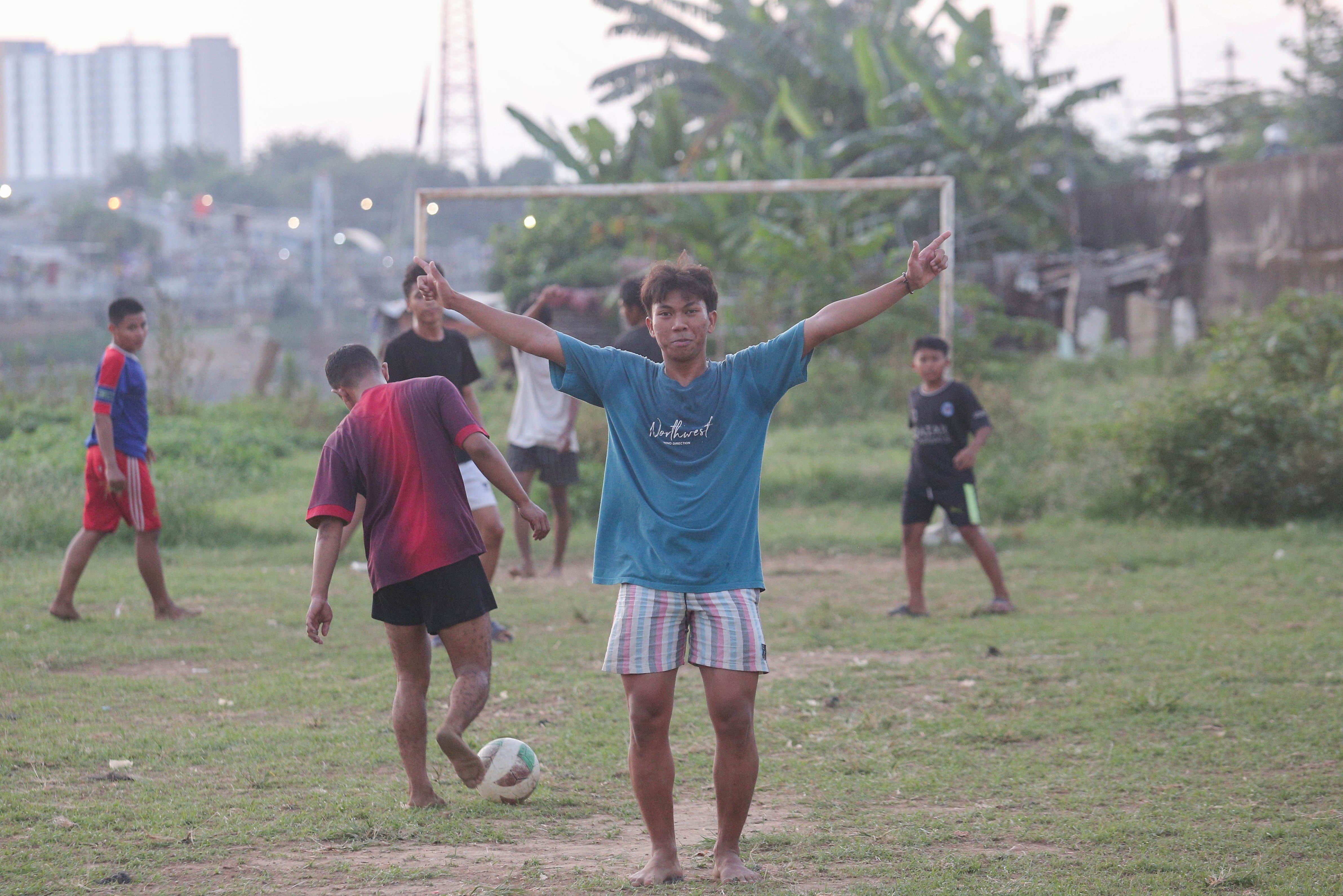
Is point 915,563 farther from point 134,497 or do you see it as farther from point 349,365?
point 134,497

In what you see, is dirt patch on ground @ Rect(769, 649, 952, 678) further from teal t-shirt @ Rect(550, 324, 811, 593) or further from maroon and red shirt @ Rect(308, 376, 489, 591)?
teal t-shirt @ Rect(550, 324, 811, 593)

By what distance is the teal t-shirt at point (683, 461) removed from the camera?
342 centimetres

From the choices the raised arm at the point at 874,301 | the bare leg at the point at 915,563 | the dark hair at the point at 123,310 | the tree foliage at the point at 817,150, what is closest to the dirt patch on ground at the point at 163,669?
the dark hair at the point at 123,310

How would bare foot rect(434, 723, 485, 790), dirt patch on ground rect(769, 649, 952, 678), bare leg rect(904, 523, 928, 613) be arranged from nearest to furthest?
1. bare foot rect(434, 723, 485, 790)
2. dirt patch on ground rect(769, 649, 952, 678)
3. bare leg rect(904, 523, 928, 613)

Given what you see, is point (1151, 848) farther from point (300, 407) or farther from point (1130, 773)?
point (300, 407)

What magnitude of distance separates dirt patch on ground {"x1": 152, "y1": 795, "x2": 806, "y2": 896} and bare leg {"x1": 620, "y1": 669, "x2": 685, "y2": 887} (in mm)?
90

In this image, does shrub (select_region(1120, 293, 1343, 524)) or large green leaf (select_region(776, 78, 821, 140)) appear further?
large green leaf (select_region(776, 78, 821, 140))

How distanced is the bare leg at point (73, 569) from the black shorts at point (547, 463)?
2.55 m

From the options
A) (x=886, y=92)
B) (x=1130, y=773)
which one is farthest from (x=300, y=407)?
(x=1130, y=773)

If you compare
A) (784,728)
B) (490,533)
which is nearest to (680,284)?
(784,728)

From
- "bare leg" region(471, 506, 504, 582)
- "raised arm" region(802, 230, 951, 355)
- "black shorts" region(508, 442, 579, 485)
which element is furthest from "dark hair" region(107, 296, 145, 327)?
"raised arm" region(802, 230, 951, 355)

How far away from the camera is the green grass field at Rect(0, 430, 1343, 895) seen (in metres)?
3.57

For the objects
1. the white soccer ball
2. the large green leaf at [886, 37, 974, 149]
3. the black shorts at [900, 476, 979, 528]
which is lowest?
the white soccer ball

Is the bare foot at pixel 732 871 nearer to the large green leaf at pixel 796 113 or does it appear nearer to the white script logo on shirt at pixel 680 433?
the white script logo on shirt at pixel 680 433
